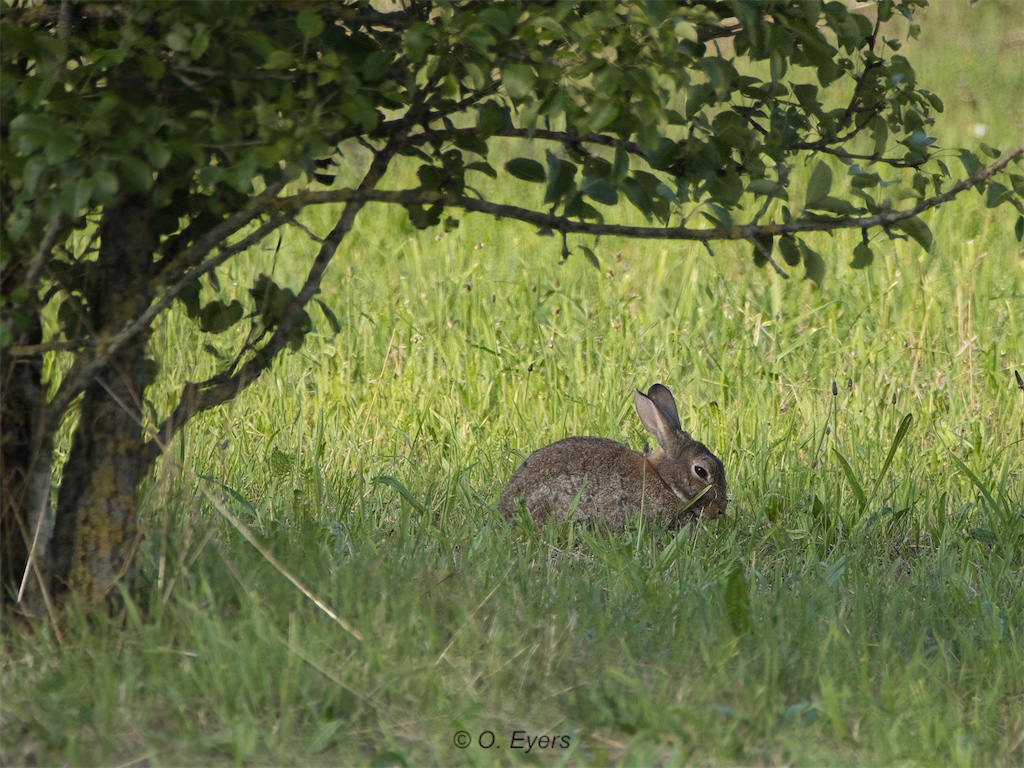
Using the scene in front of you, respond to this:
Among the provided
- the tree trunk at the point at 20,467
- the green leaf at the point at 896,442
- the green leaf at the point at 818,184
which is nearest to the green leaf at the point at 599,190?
the green leaf at the point at 818,184

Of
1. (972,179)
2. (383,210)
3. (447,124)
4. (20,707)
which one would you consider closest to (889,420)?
(972,179)

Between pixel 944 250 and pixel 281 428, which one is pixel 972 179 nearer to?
pixel 281 428

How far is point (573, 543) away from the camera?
15.1ft

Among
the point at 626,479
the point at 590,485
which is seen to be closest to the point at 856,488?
the point at 626,479

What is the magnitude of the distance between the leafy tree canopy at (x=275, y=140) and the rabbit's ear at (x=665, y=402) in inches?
71.7

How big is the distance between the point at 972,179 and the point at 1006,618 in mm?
1397

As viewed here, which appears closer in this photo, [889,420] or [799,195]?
[889,420]

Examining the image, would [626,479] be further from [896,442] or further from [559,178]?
[559,178]

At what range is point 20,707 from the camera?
2.84m

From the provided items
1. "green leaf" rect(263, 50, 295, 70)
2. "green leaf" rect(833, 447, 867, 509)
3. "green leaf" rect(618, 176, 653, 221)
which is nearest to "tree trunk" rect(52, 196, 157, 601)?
Result: "green leaf" rect(263, 50, 295, 70)

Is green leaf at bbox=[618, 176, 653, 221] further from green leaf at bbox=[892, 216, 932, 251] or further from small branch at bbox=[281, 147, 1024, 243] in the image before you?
green leaf at bbox=[892, 216, 932, 251]

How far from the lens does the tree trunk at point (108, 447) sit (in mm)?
3396

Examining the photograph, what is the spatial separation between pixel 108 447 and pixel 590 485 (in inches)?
83.0

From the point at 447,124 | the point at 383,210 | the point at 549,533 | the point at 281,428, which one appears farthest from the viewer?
the point at 383,210
